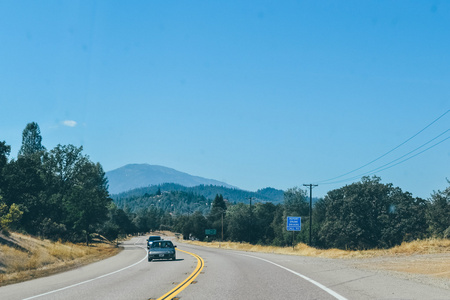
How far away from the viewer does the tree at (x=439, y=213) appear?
65.2 meters

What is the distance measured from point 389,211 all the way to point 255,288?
7068 centimetres

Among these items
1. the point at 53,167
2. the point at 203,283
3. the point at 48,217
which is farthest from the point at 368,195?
the point at 203,283

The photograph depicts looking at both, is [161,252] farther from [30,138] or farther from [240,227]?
[240,227]

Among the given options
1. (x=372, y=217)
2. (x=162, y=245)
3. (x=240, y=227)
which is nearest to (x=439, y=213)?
(x=372, y=217)

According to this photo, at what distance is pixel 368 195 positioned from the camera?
80.1 m

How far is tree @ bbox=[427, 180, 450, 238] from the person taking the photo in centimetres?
6521

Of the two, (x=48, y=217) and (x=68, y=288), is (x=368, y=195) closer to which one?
(x=48, y=217)

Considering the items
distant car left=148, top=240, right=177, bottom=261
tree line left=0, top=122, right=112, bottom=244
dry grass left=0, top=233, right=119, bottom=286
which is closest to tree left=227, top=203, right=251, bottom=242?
tree line left=0, top=122, right=112, bottom=244

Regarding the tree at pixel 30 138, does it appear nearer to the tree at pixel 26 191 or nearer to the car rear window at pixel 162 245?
the tree at pixel 26 191

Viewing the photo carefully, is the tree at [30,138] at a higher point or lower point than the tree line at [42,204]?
higher

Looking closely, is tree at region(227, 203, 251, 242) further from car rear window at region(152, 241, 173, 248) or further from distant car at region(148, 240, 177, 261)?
distant car at region(148, 240, 177, 261)

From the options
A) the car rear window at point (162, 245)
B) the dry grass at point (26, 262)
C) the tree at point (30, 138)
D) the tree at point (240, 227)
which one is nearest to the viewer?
the dry grass at point (26, 262)

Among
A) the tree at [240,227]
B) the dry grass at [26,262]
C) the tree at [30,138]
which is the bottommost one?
the dry grass at [26,262]

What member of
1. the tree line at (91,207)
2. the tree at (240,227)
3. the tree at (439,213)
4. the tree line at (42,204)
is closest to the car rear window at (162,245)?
the tree line at (91,207)
